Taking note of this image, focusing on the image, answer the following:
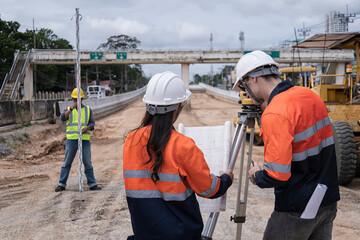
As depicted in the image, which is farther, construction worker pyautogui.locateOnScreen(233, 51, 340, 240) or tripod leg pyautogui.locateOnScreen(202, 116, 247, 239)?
tripod leg pyautogui.locateOnScreen(202, 116, 247, 239)

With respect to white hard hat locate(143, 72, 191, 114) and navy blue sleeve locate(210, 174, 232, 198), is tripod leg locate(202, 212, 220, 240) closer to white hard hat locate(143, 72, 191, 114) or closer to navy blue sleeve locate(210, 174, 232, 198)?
navy blue sleeve locate(210, 174, 232, 198)

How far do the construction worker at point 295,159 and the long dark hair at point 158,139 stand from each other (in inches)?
23.0

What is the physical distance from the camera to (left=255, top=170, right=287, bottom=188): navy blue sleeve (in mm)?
2146

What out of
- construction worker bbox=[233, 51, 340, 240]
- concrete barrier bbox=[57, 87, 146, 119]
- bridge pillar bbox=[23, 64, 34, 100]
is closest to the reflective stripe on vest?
construction worker bbox=[233, 51, 340, 240]

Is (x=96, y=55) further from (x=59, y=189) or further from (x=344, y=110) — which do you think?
(x=344, y=110)

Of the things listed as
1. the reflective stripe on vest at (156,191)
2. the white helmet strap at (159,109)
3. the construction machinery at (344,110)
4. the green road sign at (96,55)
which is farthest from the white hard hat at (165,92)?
the green road sign at (96,55)

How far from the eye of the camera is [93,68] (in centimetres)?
7550

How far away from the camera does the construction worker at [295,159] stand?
6.93 feet

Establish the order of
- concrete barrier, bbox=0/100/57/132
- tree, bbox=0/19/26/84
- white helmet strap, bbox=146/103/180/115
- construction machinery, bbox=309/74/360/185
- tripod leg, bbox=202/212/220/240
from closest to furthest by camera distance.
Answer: white helmet strap, bbox=146/103/180/115 < tripod leg, bbox=202/212/220/240 < construction machinery, bbox=309/74/360/185 < concrete barrier, bbox=0/100/57/132 < tree, bbox=0/19/26/84

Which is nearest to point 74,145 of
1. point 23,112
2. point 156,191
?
point 156,191

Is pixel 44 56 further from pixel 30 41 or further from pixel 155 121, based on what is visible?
pixel 155 121

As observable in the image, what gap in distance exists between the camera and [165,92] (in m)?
2.25

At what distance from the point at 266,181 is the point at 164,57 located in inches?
1175

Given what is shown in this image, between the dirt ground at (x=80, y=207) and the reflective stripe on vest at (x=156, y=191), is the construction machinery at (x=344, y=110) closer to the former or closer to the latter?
the dirt ground at (x=80, y=207)
